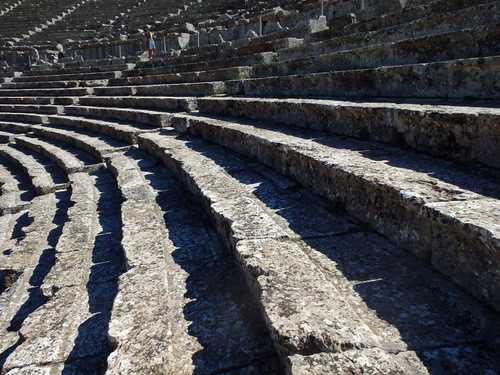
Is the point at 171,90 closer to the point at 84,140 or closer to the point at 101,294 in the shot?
the point at 84,140

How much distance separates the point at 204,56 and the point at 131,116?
3701mm

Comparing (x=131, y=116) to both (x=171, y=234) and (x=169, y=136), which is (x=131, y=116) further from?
(x=171, y=234)

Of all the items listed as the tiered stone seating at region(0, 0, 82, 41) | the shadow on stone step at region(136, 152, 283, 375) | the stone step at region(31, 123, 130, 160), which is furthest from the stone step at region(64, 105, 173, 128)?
the tiered stone seating at region(0, 0, 82, 41)

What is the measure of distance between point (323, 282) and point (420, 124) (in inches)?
64.7

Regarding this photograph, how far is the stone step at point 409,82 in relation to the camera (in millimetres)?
3131

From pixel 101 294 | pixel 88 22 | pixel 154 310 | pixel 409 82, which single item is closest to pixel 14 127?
pixel 101 294

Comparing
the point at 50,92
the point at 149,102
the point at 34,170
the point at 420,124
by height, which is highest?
the point at 50,92

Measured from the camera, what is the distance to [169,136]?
654cm

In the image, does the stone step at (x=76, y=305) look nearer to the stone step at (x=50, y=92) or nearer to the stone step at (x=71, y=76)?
the stone step at (x=50, y=92)

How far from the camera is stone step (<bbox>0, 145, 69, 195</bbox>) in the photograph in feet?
20.6

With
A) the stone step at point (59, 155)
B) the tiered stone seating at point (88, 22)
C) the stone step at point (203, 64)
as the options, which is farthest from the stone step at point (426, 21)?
the tiered stone seating at point (88, 22)

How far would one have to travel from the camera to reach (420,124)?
2.95 metres

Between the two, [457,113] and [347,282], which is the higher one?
[457,113]

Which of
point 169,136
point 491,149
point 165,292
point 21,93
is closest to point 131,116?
point 169,136
